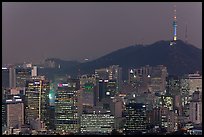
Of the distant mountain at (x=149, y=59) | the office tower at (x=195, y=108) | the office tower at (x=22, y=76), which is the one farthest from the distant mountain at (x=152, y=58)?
the office tower at (x=22, y=76)

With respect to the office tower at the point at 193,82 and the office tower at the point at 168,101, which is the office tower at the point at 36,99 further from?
the office tower at the point at 193,82

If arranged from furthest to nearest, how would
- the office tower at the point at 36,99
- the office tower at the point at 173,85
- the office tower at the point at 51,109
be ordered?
the office tower at the point at 173,85 < the office tower at the point at 36,99 < the office tower at the point at 51,109

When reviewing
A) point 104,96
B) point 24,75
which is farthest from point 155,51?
point 24,75

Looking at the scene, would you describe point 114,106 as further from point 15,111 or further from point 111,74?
point 15,111

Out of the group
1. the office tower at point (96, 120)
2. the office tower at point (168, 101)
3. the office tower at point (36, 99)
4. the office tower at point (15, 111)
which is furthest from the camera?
the office tower at point (168, 101)

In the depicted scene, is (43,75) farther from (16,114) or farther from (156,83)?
(156,83)

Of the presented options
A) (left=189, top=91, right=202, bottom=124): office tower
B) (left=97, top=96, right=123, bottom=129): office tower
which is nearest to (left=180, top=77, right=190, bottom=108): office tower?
(left=189, top=91, right=202, bottom=124): office tower

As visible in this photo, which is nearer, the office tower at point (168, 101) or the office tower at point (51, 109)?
the office tower at point (51, 109)

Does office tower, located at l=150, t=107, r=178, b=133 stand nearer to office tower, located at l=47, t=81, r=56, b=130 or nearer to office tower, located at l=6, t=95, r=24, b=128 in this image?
office tower, located at l=47, t=81, r=56, b=130
